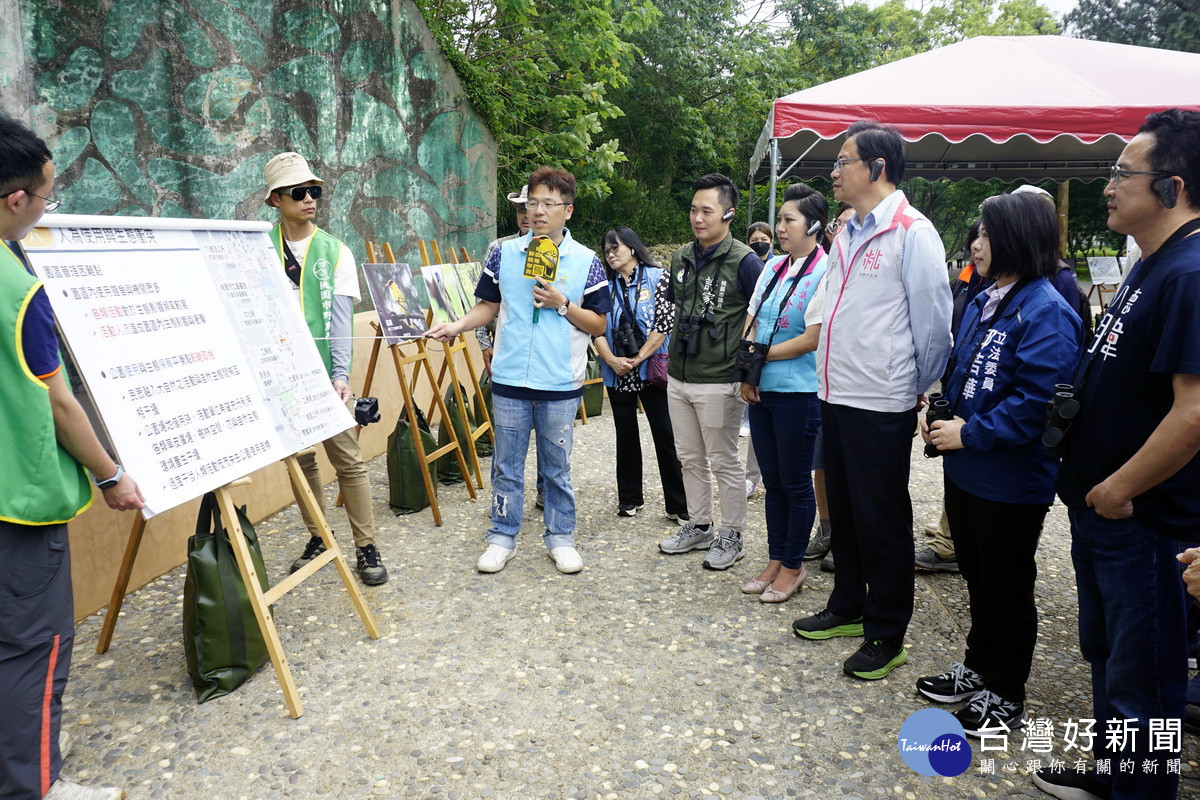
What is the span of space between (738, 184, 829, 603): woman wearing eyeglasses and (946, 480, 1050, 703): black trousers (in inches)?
38.8

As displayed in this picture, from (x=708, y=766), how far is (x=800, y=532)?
5.03 ft

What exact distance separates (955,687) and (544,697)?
5.19ft

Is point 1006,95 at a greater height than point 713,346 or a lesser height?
greater

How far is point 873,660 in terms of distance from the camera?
3135mm

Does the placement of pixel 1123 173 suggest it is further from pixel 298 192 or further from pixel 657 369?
pixel 298 192

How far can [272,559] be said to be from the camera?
4.39 meters

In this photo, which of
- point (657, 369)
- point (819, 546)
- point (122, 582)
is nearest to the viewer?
point (122, 582)

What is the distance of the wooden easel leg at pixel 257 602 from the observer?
112 inches

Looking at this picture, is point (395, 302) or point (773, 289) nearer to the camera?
point (773, 289)

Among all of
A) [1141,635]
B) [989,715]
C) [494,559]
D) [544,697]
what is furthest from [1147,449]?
[494,559]

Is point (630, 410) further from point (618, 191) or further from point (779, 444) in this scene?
point (618, 191)

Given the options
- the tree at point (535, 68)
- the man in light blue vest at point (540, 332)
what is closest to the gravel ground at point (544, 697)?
the man in light blue vest at point (540, 332)

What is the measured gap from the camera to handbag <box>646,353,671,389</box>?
4996mm

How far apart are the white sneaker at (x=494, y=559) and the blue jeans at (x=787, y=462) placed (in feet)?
4.79
